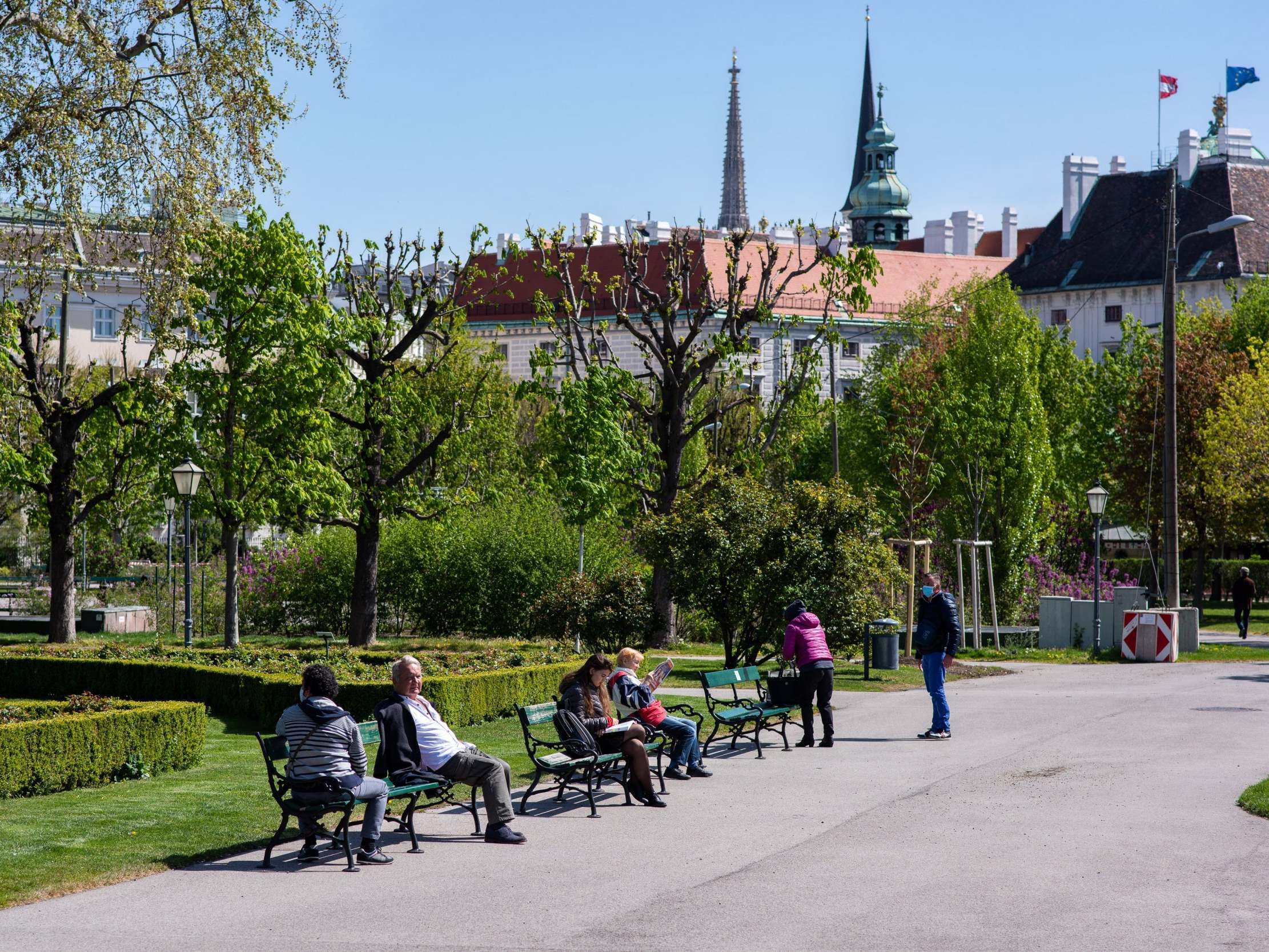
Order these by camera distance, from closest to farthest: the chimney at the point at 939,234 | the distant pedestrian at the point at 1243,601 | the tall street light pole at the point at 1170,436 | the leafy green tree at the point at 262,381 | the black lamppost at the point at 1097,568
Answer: the leafy green tree at the point at 262,381
the tall street light pole at the point at 1170,436
the black lamppost at the point at 1097,568
the distant pedestrian at the point at 1243,601
the chimney at the point at 939,234

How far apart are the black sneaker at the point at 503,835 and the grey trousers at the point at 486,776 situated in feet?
0.35

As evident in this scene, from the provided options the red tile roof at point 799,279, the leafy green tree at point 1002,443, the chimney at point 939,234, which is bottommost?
the leafy green tree at point 1002,443

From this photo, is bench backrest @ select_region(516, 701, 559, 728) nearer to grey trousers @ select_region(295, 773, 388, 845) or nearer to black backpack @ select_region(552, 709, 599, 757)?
black backpack @ select_region(552, 709, 599, 757)

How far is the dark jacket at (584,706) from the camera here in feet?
42.8

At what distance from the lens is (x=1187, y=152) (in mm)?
97500

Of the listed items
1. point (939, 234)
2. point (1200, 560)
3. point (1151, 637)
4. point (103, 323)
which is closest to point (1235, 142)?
point (939, 234)

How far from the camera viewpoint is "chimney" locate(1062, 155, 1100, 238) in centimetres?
9944

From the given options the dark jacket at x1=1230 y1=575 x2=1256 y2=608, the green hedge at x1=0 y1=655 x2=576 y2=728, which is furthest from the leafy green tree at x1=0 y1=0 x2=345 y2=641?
the dark jacket at x1=1230 y1=575 x2=1256 y2=608

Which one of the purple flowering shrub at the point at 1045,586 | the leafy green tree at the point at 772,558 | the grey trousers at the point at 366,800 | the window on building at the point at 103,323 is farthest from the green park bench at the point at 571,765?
the window on building at the point at 103,323

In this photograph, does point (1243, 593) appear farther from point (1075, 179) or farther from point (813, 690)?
point (1075, 179)

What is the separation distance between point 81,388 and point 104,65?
18.2 m

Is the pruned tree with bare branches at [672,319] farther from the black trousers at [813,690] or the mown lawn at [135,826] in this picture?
the mown lawn at [135,826]

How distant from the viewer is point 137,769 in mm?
14352

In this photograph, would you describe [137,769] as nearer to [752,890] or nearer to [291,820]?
[291,820]
